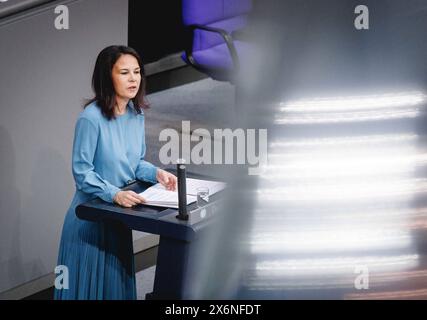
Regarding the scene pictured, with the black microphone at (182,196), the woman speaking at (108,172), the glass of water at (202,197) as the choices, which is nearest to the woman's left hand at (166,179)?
the woman speaking at (108,172)

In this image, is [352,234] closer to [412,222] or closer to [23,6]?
[412,222]

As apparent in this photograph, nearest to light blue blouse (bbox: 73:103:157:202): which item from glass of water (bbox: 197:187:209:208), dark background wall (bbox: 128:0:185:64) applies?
glass of water (bbox: 197:187:209:208)

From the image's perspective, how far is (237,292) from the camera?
1.63m

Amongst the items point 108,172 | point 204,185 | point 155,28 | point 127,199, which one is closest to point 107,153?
point 108,172

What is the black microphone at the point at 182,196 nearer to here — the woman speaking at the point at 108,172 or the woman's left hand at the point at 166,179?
the woman speaking at the point at 108,172

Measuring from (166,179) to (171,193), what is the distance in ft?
0.33

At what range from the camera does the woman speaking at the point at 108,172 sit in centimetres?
204

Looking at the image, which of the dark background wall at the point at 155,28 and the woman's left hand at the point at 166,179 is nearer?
the woman's left hand at the point at 166,179

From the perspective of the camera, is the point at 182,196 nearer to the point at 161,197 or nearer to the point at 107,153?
the point at 161,197

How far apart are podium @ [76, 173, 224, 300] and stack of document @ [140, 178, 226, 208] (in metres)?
0.02

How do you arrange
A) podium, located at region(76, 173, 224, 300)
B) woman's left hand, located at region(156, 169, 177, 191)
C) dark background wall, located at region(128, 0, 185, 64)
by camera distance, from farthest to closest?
dark background wall, located at region(128, 0, 185, 64) → woman's left hand, located at region(156, 169, 177, 191) → podium, located at region(76, 173, 224, 300)

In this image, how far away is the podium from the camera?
6.12 feet

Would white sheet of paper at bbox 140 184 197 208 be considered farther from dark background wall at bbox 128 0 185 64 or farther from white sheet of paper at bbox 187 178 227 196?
dark background wall at bbox 128 0 185 64

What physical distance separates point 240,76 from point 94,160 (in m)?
1.77
